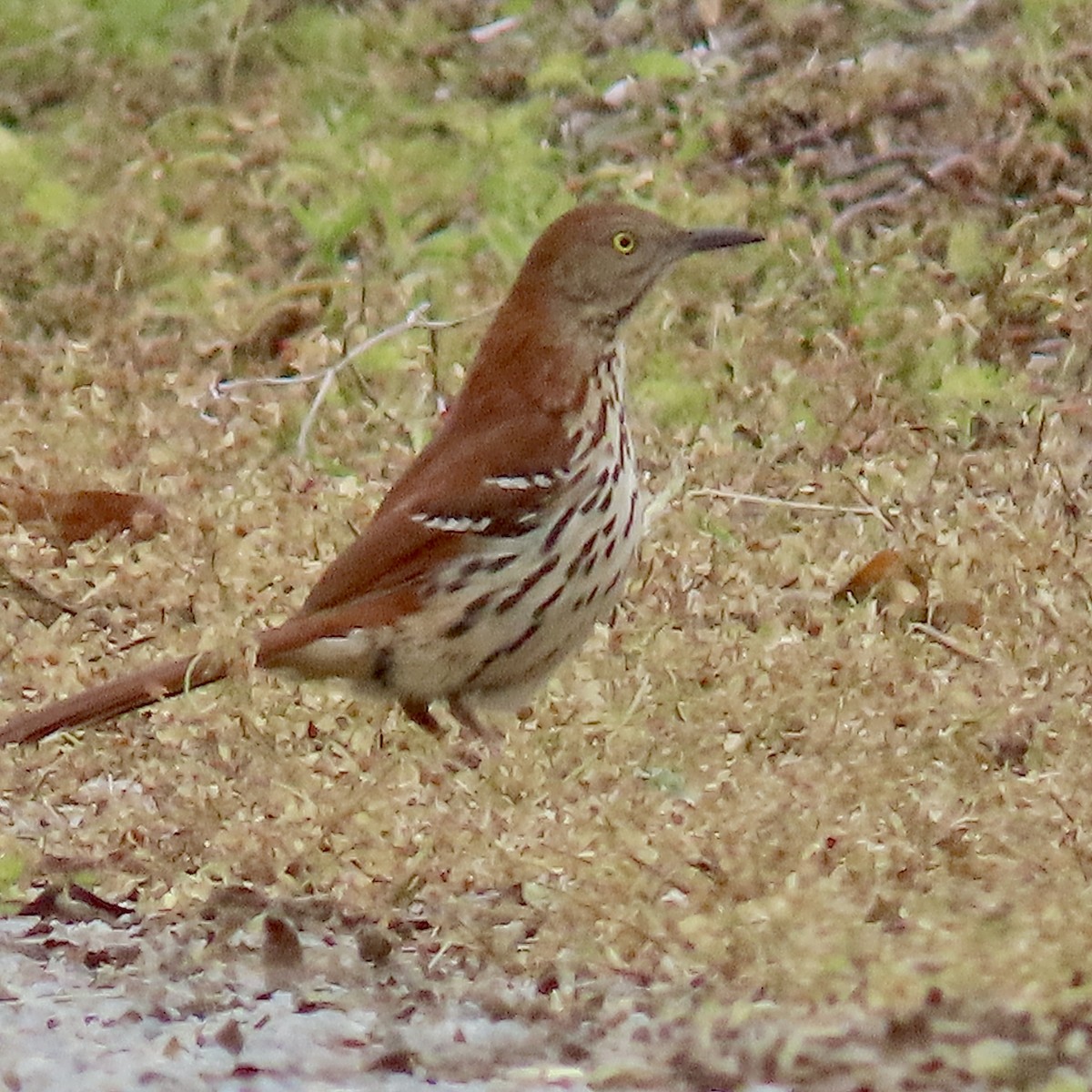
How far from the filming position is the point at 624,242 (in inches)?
209

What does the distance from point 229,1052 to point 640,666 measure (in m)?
1.66

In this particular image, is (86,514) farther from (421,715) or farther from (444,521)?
(444,521)

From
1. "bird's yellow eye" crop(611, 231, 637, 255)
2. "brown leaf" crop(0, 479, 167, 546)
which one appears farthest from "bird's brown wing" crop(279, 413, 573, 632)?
"brown leaf" crop(0, 479, 167, 546)

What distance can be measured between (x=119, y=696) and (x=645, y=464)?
6.27 feet

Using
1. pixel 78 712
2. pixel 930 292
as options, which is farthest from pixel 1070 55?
pixel 78 712

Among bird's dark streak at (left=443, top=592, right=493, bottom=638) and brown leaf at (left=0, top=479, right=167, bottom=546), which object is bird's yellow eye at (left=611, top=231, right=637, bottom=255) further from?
brown leaf at (left=0, top=479, right=167, bottom=546)

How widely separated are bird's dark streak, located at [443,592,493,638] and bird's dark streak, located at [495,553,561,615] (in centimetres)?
2

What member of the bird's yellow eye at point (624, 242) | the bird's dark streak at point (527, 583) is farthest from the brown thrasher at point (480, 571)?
the bird's yellow eye at point (624, 242)

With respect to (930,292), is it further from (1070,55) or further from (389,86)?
(389,86)

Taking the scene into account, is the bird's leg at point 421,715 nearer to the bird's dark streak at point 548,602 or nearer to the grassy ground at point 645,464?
the grassy ground at point 645,464

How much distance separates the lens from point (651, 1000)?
3861mm

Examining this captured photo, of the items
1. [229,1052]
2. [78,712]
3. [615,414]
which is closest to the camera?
[229,1052]

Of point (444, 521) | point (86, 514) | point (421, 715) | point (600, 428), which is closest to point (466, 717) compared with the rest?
point (421, 715)

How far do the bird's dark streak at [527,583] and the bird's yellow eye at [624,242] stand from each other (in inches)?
27.2
